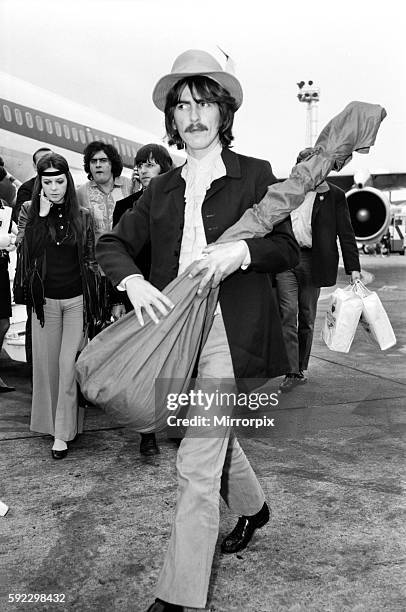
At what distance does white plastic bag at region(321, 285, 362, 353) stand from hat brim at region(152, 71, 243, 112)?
162 centimetres

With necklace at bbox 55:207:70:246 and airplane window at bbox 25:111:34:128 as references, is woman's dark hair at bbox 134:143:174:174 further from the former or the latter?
airplane window at bbox 25:111:34:128

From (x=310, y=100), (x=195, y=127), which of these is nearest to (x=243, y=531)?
(x=195, y=127)

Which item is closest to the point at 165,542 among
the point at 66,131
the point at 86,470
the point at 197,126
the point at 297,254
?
the point at 86,470

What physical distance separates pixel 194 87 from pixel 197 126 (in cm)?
15

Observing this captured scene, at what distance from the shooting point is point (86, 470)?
3789 millimetres

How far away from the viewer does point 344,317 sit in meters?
3.85

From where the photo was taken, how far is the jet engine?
51.4ft

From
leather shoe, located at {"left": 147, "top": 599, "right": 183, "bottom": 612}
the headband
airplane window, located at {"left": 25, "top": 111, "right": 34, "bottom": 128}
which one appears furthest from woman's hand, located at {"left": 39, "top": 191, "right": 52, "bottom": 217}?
airplane window, located at {"left": 25, "top": 111, "right": 34, "bottom": 128}

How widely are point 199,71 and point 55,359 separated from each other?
2.45 meters

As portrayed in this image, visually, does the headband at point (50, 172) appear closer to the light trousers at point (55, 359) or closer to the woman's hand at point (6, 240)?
the light trousers at point (55, 359)

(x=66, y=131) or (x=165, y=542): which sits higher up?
(x=66, y=131)

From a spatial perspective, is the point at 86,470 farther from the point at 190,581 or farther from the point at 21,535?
the point at 190,581

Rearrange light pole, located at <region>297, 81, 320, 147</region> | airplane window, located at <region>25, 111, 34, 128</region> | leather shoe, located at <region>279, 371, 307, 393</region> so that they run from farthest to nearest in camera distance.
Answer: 1. light pole, located at <region>297, 81, 320, 147</region>
2. airplane window, located at <region>25, 111, 34, 128</region>
3. leather shoe, located at <region>279, 371, 307, 393</region>

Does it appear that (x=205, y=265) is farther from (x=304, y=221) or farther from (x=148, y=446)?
(x=304, y=221)
